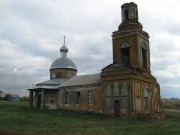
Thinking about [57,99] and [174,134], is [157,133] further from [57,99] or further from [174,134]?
[57,99]

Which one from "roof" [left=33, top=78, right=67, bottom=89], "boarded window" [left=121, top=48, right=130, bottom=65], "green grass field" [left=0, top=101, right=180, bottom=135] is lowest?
"green grass field" [left=0, top=101, right=180, bottom=135]

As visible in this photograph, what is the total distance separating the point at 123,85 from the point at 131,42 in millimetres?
5577

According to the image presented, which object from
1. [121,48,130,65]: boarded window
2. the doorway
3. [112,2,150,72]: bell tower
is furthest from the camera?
[121,48,130,65]: boarded window

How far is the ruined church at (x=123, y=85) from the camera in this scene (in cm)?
2861

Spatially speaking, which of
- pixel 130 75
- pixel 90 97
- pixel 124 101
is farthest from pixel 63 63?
pixel 130 75

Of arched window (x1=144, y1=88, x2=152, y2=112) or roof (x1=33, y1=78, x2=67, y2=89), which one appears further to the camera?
roof (x1=33, y1=78, x2=67, y2=89)

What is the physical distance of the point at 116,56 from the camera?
106 feet

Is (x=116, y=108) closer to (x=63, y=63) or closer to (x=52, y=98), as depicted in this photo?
(x=52, y=98)

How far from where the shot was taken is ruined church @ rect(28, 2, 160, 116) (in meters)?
28.6

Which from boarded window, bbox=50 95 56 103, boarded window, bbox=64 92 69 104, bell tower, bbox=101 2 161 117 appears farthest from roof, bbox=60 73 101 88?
bell tower, bbox=101 2 161 117

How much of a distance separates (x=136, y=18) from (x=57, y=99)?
16.0m

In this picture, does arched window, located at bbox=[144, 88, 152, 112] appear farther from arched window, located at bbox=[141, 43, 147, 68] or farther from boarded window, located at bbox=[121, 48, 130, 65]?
boarded window, located at bbox=[121, 48, 130, 65]

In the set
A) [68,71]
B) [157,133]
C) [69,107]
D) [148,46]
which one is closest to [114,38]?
[148,46]

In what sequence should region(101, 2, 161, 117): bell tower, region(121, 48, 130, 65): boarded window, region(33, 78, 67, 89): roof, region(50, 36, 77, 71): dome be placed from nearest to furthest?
region(101, 2, 161, 117): bell tower → region(121, 48, 130, 65): boarded window → region(33, 78, 67, 89): roof → region(50, 36, 77, 71): dome
